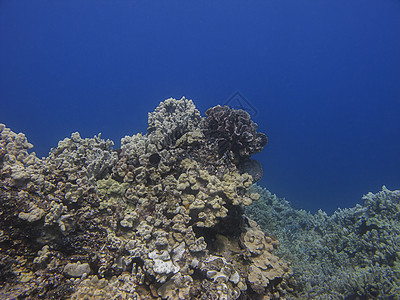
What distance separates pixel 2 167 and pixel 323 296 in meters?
7.93

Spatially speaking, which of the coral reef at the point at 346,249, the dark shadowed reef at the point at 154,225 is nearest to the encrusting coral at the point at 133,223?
the dark shadowed reef at the point at 154,225

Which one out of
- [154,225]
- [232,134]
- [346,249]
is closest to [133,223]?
[154,225]

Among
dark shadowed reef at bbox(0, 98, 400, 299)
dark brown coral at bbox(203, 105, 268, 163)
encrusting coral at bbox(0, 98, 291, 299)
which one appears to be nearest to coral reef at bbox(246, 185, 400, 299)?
dark shadowed reef at bbox(0, 98, 400, 299)

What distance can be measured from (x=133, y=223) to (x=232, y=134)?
3283mm

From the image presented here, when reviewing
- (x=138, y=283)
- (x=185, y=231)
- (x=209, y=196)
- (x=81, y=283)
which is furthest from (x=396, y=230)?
(x=81, y=283)

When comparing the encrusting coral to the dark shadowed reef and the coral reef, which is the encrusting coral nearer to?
the dark shadowed reef

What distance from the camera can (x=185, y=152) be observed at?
515 cm

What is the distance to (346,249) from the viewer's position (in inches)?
311

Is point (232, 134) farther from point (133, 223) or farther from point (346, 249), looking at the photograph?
point (346, 249)

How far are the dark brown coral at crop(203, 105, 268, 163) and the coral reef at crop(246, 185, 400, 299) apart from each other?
3417mm

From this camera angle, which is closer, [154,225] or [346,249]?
[154,225]

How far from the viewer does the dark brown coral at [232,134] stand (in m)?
5.71

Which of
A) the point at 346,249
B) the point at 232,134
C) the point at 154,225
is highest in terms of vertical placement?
the point at 232,134

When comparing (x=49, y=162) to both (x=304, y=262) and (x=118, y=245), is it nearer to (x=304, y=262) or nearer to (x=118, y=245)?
(x=118, y=245)
